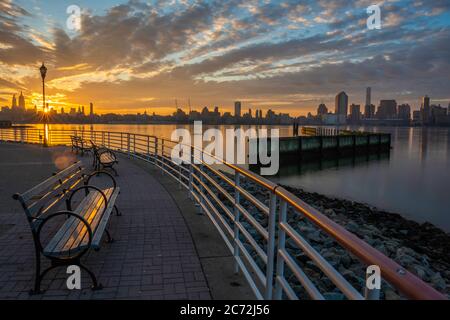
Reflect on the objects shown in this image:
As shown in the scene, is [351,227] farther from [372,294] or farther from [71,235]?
[372,294]

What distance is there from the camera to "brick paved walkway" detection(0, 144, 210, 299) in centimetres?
364

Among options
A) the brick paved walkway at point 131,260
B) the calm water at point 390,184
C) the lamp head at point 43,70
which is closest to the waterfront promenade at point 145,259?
the brick paved walkway at point 131,260

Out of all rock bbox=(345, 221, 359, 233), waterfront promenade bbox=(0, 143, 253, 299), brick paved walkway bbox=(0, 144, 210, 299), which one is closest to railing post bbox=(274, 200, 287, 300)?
waterfront promenade bbox=(0, 143, 253, 299)

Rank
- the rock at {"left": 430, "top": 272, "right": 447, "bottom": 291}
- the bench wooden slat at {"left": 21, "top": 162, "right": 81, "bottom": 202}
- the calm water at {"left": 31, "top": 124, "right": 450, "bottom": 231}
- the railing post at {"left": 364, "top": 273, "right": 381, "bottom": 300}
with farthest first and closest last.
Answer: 1. the calm water at {"left": 31, "top": 124, "right": 450, "bottom": 231}
2. the rock at {"left": 430, "top": 272, "right": 447, "bottom": 291}
3. the bench wooden slat at {"left": 21, "top": 162, "right": 81, "bottom": 202}
4. the railing post at {"left": 364, "top": 273, "right": 381, "bottom": 300}

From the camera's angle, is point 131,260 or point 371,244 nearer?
point 131,260

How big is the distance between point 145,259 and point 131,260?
17 cm

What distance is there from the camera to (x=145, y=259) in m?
4.47

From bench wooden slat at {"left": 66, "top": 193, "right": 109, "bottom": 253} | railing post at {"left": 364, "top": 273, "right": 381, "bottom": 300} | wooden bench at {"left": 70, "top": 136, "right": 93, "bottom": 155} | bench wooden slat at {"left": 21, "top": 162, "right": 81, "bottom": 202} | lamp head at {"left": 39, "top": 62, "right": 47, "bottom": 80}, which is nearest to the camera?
railing post at {"left": 364, "top": 273, "right": 381, "bottom": 300}

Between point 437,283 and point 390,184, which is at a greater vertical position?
point 437,283

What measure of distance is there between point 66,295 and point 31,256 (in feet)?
Answer: 4.51

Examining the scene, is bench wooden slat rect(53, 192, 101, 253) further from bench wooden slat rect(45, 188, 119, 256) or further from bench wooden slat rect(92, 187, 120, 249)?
bench wooden slat rect(92, 187, 120, 249)

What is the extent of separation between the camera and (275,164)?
3541cm

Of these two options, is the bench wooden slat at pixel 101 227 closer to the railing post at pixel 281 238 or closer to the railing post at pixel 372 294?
the railing post at pixel 281 238

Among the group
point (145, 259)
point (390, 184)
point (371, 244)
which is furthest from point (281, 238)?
point (390, 184)
